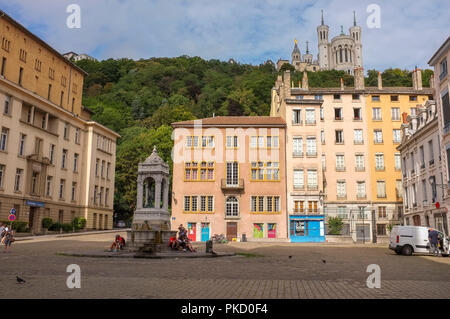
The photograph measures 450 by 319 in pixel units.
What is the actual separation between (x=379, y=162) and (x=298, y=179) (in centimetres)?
1266

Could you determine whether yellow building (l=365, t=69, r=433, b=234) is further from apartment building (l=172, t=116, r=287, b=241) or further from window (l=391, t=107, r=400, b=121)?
apartment building (l=172, t=116, r=287, b=241)

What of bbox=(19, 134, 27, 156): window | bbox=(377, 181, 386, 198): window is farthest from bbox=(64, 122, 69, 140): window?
bbox=(377, 181, 386, 198): window

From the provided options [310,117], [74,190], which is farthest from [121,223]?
[310,117]

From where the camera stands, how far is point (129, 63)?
11306 cm

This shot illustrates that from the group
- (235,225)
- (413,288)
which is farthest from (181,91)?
(413,288)

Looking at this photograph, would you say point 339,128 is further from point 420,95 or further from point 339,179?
point 420,95

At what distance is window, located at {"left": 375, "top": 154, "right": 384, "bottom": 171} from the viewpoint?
171 feet

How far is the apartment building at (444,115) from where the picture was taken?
104 feet

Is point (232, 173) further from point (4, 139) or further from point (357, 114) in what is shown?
point (4, 139)

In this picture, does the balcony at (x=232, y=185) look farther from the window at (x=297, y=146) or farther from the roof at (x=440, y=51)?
the roof at (x=440, y=51)

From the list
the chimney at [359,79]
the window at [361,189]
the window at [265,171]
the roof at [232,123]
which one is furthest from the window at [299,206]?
the chimney at [359,79]

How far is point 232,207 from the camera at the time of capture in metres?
45.9

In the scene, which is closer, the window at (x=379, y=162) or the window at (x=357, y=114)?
the window at (x=379, y=162)

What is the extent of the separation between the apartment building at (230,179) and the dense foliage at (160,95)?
11.8 meters
